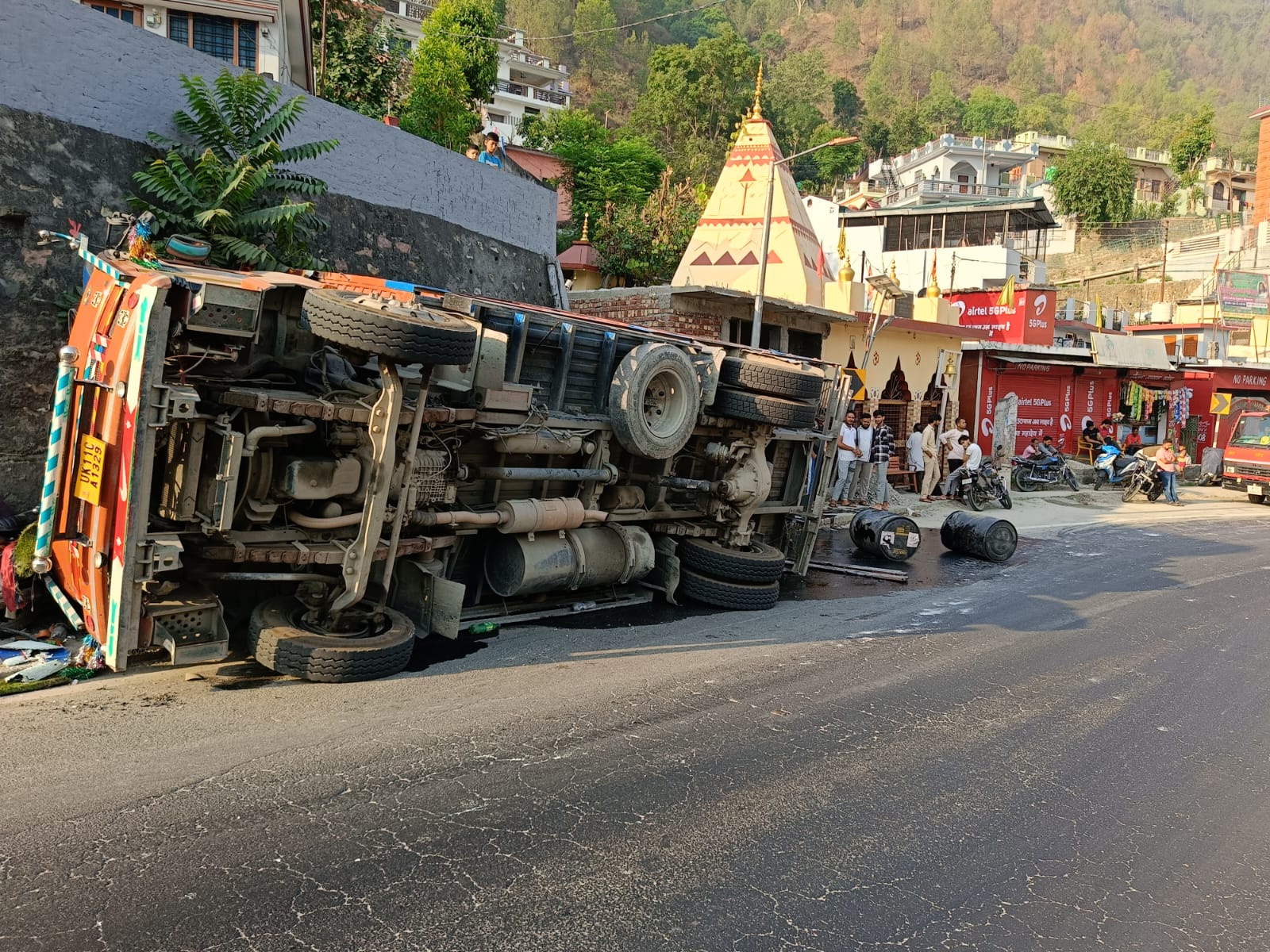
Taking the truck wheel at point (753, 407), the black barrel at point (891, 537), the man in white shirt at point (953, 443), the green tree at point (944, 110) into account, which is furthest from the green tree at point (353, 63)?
the green tree at point (944, 110)

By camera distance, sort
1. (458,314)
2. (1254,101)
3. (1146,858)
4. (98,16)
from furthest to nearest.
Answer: (1254,101) → (98,16) → (458,314) → (1146,858)

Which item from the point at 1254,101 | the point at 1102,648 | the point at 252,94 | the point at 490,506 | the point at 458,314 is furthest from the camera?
the point at 1254,101

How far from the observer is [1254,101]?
180625 millimetres

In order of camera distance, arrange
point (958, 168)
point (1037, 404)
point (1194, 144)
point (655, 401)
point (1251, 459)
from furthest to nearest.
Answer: point (958, 168)
point (1194, 144)
point (1037, 404)
point (1251, 459)
point (655, 401)

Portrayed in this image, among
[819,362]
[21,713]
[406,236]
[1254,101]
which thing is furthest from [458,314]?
[1254,101]

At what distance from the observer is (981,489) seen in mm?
18609

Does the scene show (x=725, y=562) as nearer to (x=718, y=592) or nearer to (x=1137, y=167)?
(x=718, y=592)

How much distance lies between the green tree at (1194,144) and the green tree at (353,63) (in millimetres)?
73810

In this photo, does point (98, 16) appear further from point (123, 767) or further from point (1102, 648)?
point (1102, 648)

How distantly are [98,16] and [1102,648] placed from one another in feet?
35.3

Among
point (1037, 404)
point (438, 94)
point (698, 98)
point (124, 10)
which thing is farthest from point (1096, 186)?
point (124, 10)

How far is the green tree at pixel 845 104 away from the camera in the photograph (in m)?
96.8

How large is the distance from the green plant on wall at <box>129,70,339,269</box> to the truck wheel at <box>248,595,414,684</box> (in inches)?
175

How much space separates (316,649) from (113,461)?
1.54 meters
